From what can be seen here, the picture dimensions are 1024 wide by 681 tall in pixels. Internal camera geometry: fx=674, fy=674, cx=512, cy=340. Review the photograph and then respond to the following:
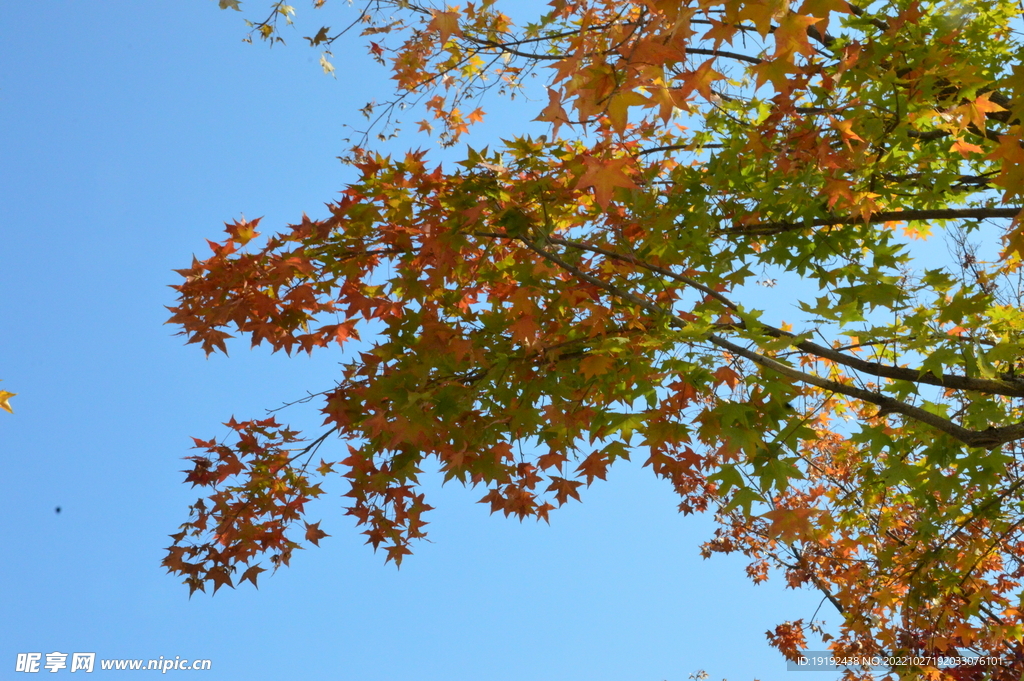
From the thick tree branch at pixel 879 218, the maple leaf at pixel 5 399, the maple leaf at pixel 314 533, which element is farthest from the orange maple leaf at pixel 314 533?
the thick tree branch at pixel 879 218

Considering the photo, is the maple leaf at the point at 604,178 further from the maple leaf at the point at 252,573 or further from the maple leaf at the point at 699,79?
the maple leaf at the point at 252,573

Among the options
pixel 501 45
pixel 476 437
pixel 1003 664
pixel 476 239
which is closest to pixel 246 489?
pixel 476 437

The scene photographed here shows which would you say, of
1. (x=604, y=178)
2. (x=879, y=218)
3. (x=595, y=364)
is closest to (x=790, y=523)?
(x=595, y=364)

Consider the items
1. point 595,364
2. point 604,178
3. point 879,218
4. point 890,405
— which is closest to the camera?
point 604,178

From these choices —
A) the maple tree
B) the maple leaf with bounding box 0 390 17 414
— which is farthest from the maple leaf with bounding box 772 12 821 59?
the maple leaf with bounding box 0 390 17 414

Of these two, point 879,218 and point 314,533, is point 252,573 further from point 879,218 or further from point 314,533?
point 879,218

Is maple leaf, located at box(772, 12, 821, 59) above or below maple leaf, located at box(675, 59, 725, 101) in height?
above

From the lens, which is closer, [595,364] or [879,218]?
[595,364]

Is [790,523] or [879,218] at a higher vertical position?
[879,218]

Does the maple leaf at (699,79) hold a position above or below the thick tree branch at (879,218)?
below

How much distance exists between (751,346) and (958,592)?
364 cm

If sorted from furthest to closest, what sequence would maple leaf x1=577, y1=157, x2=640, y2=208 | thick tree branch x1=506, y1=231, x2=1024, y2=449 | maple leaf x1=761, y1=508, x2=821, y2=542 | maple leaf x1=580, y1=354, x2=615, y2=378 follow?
1. maple leaf x1=580, y1=354, x2=615, y2=378
2. maple leaf x1=761, y1=508, x2=821, y2=542
3. thick tree branch x1=506, y1=231, x2=1024, y2=449
4. maple leaf x1=577, y1=157, x2=640, y2=208

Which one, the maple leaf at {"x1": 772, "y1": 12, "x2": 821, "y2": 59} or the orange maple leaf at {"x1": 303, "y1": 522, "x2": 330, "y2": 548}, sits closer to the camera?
the maple leaf at {"x1": 772, "y1": 12, "x2": 821, "y2": 59}

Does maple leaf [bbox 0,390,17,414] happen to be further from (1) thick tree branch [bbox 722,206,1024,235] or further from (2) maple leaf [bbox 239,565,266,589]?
(1) thick tree branch [bbox 722,206,1024,235]
